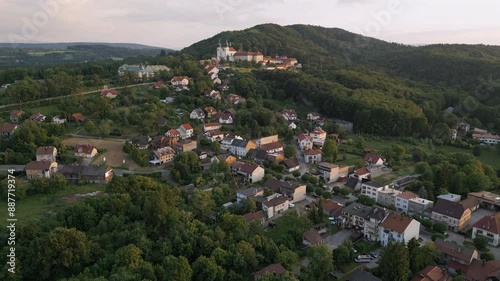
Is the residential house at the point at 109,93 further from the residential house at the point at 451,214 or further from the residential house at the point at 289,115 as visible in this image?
the residential house at the point at 451,214

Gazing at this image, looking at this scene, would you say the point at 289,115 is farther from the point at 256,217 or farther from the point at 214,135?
the point at 256,217

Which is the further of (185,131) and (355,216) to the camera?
(185,131)

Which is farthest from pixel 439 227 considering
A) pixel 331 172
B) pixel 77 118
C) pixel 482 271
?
pixel 77 118

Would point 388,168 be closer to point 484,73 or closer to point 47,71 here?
point 484,73

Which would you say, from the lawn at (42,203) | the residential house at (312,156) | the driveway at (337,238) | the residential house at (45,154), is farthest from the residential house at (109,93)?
the driveway at (337,238)

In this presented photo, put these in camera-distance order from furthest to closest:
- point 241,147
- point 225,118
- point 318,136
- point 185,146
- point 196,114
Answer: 1. point 196,114
2. point 225,118
3. point 318,136
4. point 241,147
5. point 185,146
